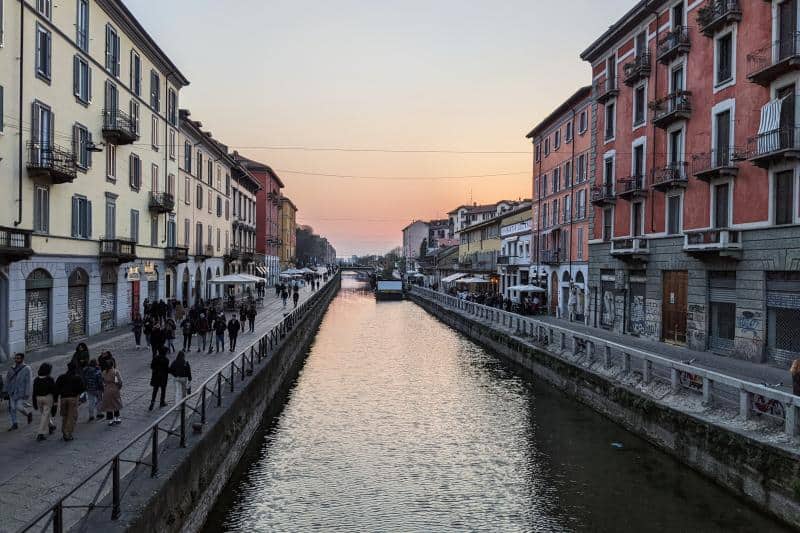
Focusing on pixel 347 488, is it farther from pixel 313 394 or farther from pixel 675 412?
pixel 313 394

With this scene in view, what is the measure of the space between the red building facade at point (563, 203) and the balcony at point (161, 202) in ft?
82.8

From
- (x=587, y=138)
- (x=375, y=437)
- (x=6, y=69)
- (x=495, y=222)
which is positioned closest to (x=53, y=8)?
(x=6, y=69)

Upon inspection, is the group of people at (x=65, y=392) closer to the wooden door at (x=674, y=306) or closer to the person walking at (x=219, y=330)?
→ the person walking at (x=219, y=330)

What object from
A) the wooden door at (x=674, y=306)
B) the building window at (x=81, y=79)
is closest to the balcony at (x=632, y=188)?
the wooden door at (x=674, y=306)

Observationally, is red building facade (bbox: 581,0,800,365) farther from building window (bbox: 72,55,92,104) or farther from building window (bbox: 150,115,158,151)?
building window (bbox: 150,115,158,151)

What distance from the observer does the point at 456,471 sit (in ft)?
43.5

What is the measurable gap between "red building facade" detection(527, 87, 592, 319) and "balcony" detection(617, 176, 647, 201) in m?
6.78

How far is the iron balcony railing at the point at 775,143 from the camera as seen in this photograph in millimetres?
18484

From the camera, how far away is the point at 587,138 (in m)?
37.6

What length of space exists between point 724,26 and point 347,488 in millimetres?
21394

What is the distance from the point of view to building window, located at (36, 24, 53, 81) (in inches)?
823

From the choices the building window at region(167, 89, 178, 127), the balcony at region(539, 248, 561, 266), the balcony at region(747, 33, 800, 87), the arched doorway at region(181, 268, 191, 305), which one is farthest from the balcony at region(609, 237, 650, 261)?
the arched doorway at region(181, 268, 191, 305)

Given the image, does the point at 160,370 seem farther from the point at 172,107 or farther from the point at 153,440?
the point at 172,107

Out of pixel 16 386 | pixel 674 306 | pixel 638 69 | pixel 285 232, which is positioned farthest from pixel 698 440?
pixel 285 232
